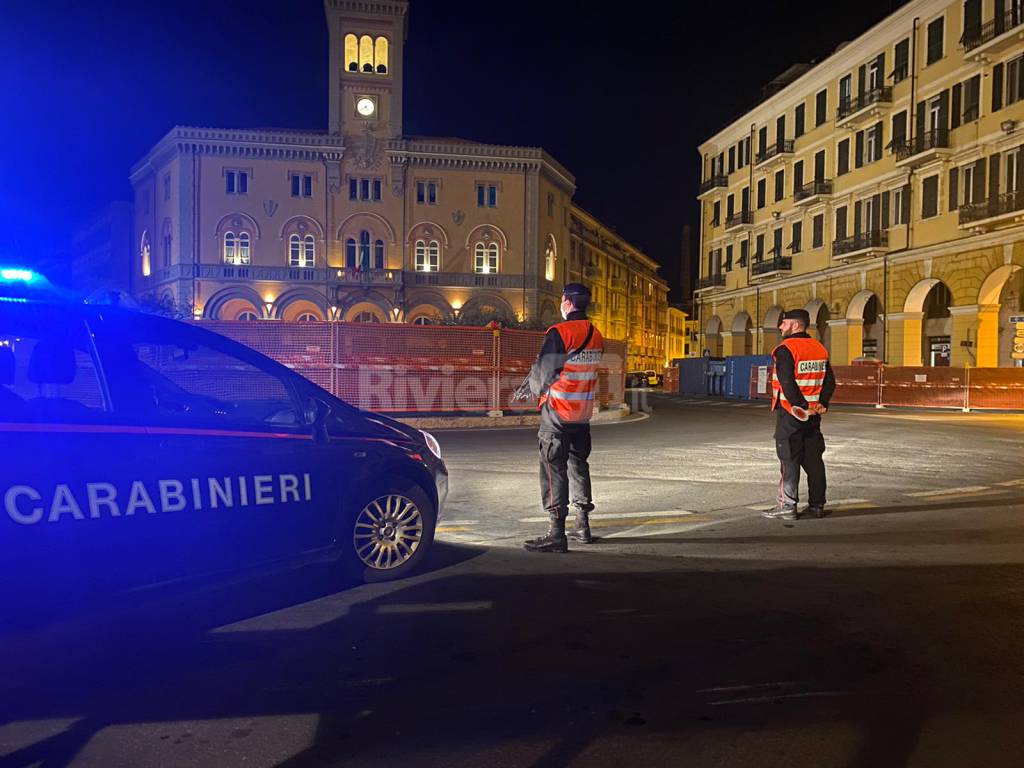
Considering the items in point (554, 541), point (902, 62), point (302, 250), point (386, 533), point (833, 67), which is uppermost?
point (833, 67)

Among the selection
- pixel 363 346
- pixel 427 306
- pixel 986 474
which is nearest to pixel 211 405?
pixel 986 474

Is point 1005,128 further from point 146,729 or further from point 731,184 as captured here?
point 146,729

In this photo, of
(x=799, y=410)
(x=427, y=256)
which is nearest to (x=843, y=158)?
(x=427, y=256)

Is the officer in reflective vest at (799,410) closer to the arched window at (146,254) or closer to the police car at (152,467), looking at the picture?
the police car at (152,467)

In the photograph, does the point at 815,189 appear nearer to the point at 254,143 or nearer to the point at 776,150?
the point at 776,150

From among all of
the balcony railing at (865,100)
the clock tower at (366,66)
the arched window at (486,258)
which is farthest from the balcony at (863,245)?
the clock tower at (366,66)

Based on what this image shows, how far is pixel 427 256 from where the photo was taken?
5088 centimetres

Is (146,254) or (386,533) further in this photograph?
(146,254)

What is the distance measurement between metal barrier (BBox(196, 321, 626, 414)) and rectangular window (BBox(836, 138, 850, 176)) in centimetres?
2658

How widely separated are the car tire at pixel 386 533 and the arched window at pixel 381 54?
50200mm

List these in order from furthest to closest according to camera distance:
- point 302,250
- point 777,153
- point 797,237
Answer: point 302,250 < point 777,153 < point 797,237

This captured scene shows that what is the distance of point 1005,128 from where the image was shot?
92.2ft

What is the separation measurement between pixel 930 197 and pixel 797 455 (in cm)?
3050

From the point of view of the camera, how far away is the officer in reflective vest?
24.1 ft
